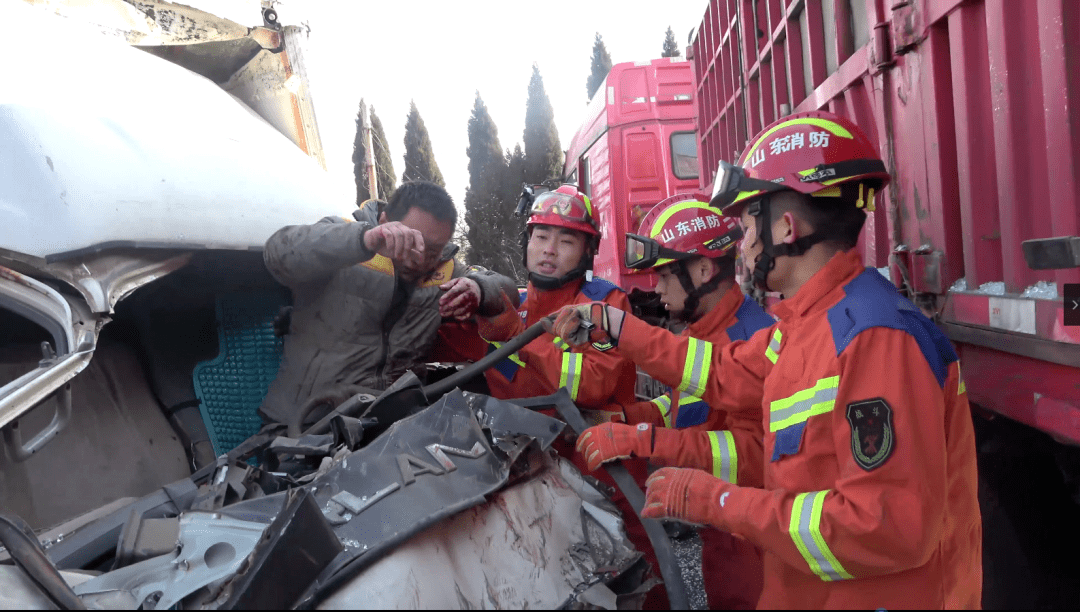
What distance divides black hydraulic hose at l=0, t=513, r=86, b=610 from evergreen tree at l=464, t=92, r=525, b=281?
18649 mm

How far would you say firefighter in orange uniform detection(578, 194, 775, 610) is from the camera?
2.00 meters

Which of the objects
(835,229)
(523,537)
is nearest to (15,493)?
(523,537)

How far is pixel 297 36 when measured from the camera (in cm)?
350

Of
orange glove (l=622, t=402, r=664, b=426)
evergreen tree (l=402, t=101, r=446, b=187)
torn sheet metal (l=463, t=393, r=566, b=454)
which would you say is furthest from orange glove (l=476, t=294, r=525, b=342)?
evergreen tree (l=402, t=101, r=446, b=187)

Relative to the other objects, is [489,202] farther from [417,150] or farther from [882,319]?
[882,319]

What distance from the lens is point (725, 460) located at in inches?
79.4

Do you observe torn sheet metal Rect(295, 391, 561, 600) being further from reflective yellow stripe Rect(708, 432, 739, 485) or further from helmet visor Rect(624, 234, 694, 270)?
helmet visor Rect(624, 234, 694, 270)

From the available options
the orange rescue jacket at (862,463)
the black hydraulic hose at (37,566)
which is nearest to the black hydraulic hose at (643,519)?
the orange rescue jacket at (862,463)

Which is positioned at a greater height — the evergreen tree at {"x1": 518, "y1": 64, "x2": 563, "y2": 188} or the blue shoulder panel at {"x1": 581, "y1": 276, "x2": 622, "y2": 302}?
the evergreen tree at {"x1": 518, "y1": 64, "x2": 563, "y2": 188}

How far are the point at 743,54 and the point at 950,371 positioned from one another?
8.88ft

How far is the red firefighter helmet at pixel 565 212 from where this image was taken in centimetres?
291

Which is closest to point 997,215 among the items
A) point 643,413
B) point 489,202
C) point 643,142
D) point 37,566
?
point 643,413

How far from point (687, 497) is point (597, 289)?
1404mm

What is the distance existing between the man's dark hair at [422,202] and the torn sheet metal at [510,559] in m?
1.11
